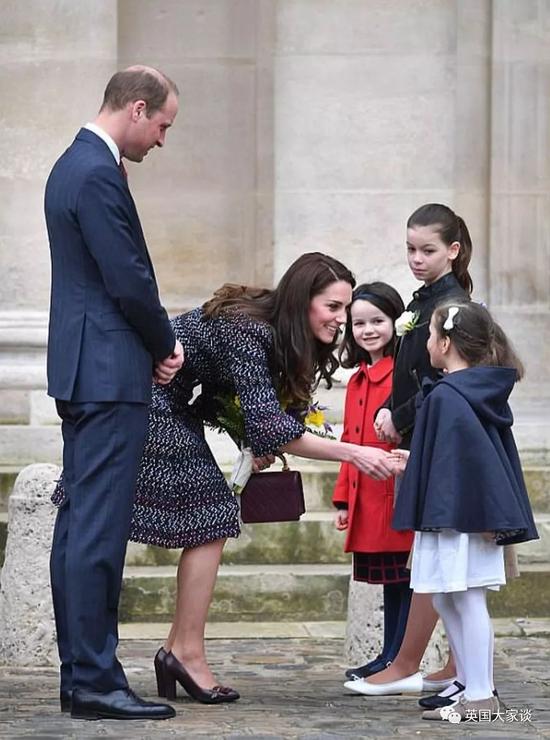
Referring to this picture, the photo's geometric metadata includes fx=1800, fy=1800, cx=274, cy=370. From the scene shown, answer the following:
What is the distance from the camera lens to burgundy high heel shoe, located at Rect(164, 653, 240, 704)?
6055mm

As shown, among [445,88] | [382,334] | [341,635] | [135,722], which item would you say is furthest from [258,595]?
[445,88]

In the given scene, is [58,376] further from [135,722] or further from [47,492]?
[47,492]

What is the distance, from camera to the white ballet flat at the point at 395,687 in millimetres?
6215

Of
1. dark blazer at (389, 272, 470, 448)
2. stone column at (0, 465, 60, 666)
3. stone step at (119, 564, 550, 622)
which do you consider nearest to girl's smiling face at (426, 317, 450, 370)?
dark blazer at (389, 272, 470, 448)

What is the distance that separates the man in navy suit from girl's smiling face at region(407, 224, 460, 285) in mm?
1112

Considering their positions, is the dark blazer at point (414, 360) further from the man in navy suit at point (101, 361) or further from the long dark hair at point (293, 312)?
the man in navy suit at point (101, 361)

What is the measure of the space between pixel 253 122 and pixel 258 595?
9.90 feet

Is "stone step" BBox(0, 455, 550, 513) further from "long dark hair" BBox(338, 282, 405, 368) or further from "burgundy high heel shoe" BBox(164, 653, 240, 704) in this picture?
"burgundy high heel shoe" BBox(164, 653, 240, 704)

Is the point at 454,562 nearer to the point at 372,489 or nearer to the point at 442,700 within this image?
the point at 442,700

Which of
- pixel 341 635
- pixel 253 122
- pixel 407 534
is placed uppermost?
pixel 253 122

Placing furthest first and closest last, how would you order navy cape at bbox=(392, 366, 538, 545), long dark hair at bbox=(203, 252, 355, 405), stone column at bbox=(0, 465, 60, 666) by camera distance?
Answer: stone column at bbox=(0, 465, 60, 666), long dark hair at bbox=(203, 252, 355, 405), navy cape at bbox=(392, 366, 538, 545)

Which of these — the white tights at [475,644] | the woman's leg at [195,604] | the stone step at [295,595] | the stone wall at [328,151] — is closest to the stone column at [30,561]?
the stone step at [295,595]

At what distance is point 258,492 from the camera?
621cm

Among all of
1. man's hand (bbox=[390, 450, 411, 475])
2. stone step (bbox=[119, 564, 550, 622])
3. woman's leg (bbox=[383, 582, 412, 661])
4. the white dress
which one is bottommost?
stone step (bbox=[119, 564, 550, 622])
